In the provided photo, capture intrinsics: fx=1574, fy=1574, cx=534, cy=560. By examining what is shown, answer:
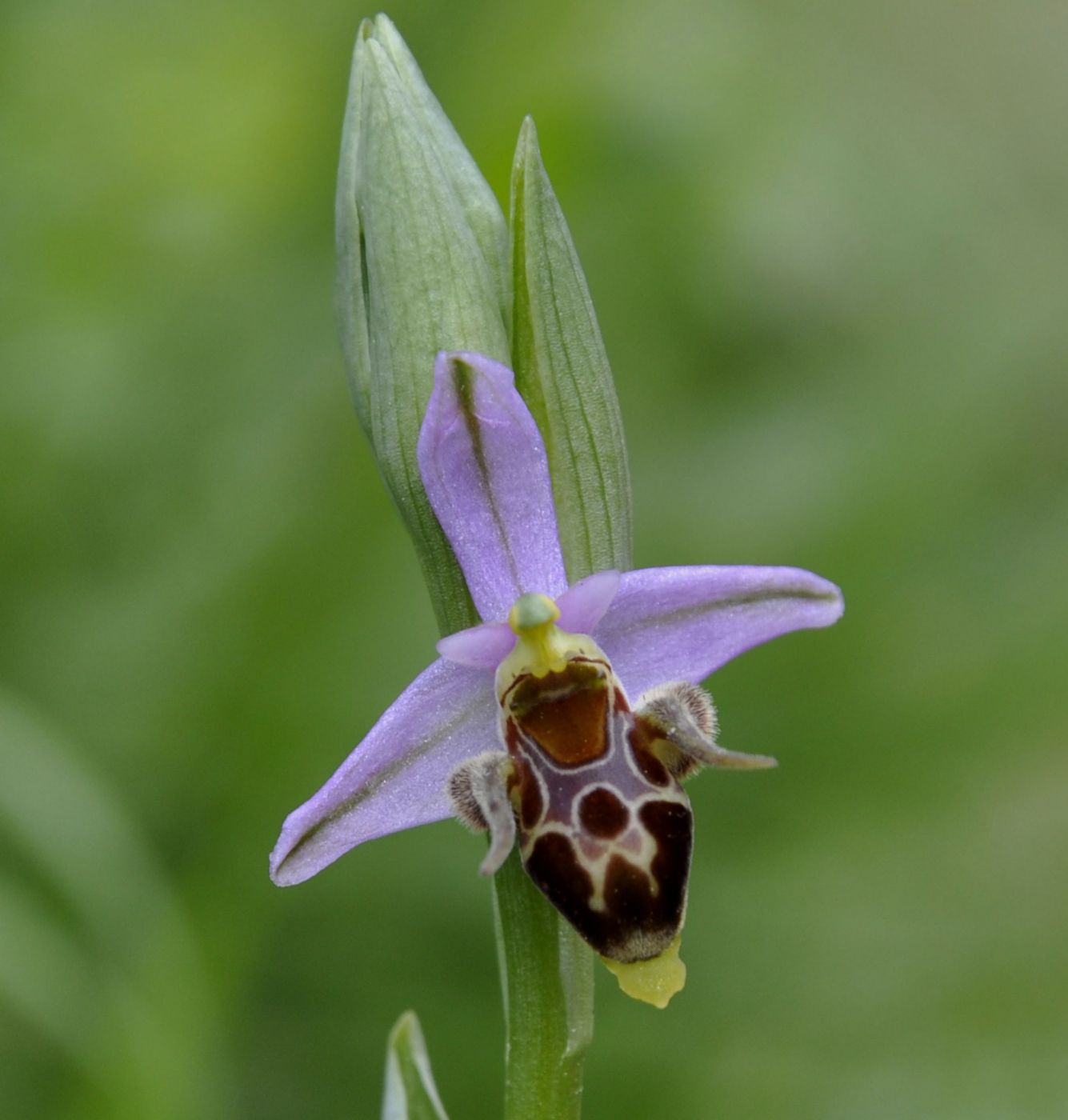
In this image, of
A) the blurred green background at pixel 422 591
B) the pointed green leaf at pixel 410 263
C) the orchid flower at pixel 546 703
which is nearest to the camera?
the orchid flower at pixel 546 703

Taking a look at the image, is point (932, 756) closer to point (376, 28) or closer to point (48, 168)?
point (376, 28)

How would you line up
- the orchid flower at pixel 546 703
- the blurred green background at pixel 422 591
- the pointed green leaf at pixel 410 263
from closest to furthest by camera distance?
1. the orchid flower at pixel 546 703
2. the pointed green leaf at pixel 410 263
3. the blurred green background at pixel 422 591

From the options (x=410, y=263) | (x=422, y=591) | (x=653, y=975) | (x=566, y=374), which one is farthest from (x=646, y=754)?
(x=422, y=591)

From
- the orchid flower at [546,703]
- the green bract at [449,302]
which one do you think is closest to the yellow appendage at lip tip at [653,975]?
the orchid flower at [546,703]

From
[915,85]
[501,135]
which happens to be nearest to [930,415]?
[501,135]

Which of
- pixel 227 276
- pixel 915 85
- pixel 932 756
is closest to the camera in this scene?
pixel 932 756

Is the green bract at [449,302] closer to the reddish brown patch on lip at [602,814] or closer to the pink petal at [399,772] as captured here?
the pink petal at [399,772]

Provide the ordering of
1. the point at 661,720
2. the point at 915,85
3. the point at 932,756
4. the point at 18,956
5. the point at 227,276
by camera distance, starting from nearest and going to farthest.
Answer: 1. the point at 661,720
2. the point at 18,956
3. the point at 932,756
4. the point at 227,276
5. the point at 915,85

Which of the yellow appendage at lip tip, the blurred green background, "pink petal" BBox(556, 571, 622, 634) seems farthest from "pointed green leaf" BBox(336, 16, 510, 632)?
the blurred green background
